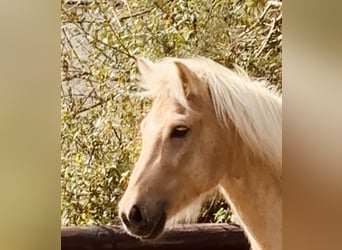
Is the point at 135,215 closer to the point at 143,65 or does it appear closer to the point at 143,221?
the point at 143,221

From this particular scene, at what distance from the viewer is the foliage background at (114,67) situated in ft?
Result: 5.68

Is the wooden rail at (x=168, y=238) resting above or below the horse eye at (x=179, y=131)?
below

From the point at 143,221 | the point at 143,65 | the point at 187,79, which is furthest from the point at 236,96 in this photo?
the point at 143,221

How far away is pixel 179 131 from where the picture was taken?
1.76m

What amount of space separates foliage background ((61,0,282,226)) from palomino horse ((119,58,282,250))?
38mm

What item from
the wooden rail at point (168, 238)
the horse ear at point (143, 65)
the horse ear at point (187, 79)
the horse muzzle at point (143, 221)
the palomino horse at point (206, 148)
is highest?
the horse ear at point (143, 65)

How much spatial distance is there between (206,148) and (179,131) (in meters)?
0.09

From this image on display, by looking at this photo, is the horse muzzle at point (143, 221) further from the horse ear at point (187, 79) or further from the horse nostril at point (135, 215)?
the horse ear at point (187, 79)

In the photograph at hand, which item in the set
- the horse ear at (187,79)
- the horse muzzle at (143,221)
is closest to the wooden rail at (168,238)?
the horse muzzle at (143,221)
